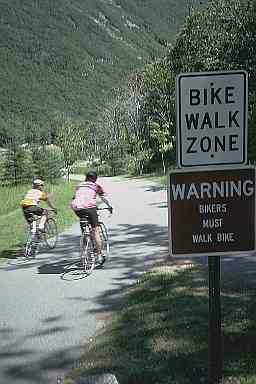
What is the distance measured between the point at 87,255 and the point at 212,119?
6304 millimetres

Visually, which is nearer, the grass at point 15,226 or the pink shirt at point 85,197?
the pink shirt at point 85,197

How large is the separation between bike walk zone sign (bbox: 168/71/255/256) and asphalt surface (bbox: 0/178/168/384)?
231cm

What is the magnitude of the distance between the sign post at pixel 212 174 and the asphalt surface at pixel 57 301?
2.31 metres

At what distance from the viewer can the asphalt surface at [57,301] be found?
568cm

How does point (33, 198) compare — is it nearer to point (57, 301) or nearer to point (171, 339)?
point (57, 301)

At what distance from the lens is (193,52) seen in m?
35.4

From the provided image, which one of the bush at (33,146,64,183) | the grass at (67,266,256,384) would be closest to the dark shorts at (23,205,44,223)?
the grass at (67,266,256,384)

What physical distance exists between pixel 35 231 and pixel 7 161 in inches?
1582

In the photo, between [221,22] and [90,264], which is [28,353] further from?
[221,22]

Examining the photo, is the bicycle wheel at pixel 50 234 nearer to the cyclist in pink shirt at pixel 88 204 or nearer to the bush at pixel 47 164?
the cyclist in pink shirt at pixel 88 204

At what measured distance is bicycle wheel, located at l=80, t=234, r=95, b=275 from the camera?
959cm

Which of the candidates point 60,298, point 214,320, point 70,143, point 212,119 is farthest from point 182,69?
point 214,320

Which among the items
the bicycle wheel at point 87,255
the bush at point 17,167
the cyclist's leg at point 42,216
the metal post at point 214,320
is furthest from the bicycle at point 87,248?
the bush at point 17,167

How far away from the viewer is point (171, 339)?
218 inches
